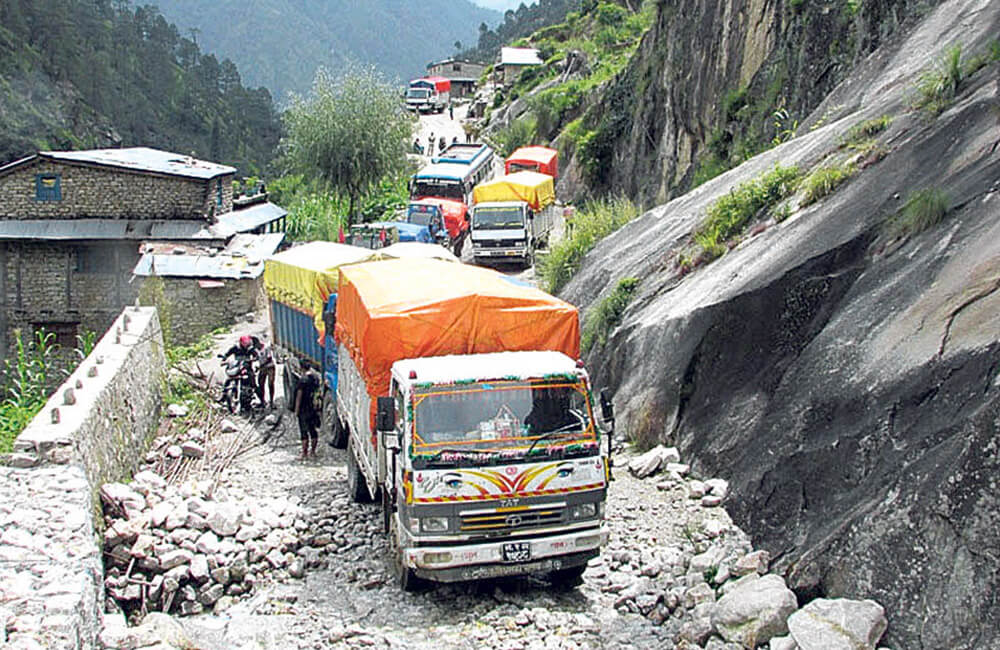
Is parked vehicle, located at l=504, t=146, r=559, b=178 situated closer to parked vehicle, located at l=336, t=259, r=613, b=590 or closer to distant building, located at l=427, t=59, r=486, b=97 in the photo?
parked vehicle, located at l=336, t=259, r=613, b=590

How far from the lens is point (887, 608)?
7074mm

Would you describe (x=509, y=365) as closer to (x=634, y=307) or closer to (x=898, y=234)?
(x=898, y=234)

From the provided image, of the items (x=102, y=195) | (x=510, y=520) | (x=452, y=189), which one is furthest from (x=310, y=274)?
(x=102, y=195)

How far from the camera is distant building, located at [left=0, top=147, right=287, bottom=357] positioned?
113 ft

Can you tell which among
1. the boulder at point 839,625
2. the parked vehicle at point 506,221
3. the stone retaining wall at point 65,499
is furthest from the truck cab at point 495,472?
the parked vehicle at point 506,221

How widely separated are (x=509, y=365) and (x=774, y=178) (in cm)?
711

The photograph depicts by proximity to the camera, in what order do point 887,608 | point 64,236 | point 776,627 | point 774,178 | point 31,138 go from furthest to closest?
point 31,138, point 64,236, point 774,178, point 776,627, point 887,608

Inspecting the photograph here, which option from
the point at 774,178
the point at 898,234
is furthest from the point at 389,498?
the point at 774,178

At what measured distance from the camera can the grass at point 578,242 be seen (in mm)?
21125

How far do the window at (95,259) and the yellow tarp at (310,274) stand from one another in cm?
1827

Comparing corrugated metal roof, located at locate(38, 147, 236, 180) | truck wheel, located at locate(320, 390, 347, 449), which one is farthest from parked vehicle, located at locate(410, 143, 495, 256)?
truck wheel, located at locate(320, 390, 347, 449)

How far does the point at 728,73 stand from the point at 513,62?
67159 mm

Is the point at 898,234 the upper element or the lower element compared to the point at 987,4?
lower

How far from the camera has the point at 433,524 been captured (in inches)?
348
